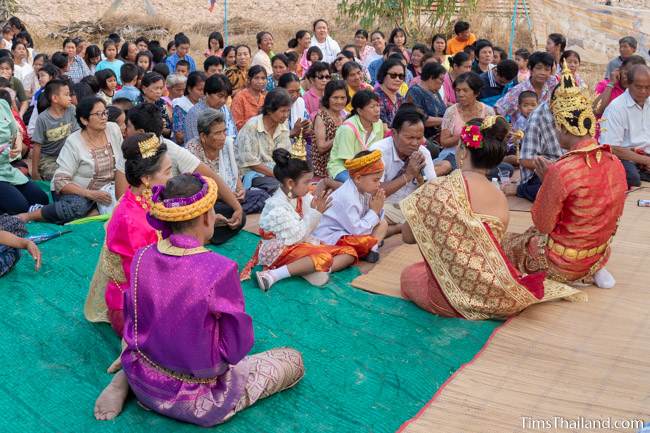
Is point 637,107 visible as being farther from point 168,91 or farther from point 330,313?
point 168,91

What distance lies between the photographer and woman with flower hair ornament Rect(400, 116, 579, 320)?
3.75 m

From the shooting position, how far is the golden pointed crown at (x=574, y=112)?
13.7 feet

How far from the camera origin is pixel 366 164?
472 cm

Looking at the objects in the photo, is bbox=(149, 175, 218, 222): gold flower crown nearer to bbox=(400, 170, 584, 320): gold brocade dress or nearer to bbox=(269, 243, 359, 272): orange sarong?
bbox=(400, 170, 584, 320): gold brocade dress

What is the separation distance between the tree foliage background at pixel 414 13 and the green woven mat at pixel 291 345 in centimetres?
1141

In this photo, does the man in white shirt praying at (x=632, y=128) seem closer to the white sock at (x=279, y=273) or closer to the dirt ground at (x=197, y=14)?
the white sock at (x=279, y=273)

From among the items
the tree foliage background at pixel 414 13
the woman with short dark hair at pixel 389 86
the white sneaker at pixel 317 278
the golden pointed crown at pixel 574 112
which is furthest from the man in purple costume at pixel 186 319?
the tree foliage background at pixel 414 13

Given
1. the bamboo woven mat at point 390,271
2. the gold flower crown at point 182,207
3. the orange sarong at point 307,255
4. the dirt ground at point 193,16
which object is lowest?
the dirt ground at point 193,16

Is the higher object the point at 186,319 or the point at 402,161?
the point at 186,319

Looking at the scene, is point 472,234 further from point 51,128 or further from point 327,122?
point 51,128

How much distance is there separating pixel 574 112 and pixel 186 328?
107 inches

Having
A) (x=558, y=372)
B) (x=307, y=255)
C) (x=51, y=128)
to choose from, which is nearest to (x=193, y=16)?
(x=51, y=128)

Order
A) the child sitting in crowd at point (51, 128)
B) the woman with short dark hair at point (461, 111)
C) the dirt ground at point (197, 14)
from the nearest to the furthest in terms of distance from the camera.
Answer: the child sitting in crowd at point (51, 128) < the woman with short dark hair at point (461, 111) < the dirt ground at point (197, 14)

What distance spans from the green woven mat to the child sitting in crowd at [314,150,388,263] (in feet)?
0.89
